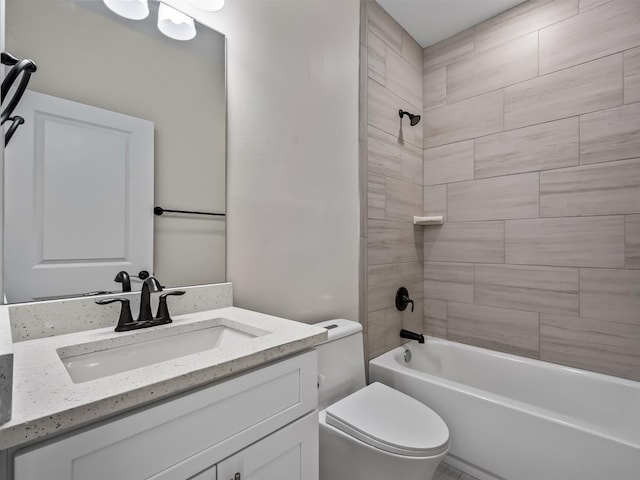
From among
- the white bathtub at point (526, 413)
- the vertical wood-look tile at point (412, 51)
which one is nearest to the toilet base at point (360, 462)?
the white bathtub at point (526, 413)

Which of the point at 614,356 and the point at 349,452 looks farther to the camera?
the point at 614,356

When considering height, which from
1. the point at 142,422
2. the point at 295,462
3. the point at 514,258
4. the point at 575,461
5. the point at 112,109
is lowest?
the point at 575,461

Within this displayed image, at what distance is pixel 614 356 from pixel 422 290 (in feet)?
3.74

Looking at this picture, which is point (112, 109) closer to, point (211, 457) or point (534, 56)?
point (211, 457)

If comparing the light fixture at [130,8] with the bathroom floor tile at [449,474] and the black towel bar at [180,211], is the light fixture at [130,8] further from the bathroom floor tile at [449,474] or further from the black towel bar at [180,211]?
the bathroom floor tile at [449,474]

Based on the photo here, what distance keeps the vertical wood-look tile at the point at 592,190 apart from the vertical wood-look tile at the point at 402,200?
2.59ft

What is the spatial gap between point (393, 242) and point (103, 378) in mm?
1864

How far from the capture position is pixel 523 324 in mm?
2105

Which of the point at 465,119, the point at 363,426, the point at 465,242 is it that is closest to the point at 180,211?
the point at 363,426

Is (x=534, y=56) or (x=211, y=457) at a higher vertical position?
(x=534, y=56)

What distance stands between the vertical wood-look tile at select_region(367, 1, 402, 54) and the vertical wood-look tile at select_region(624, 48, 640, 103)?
4.21 feet

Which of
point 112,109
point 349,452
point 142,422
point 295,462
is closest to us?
point 142,422

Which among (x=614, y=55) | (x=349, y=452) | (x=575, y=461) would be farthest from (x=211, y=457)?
(x=614, y=55)

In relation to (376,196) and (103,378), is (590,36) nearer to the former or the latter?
(376,196)
